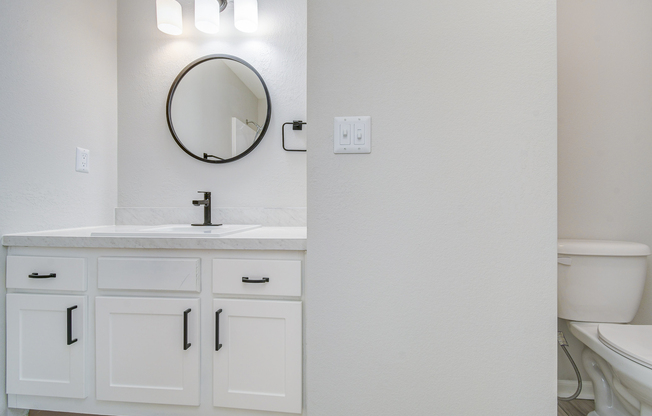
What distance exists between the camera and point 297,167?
167cm

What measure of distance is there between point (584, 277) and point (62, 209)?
2.33 m

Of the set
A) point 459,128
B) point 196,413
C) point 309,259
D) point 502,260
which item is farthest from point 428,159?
point 196,413

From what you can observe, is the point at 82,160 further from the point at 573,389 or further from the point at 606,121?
the point at 573,389

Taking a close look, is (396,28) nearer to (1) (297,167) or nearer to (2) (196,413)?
(1) (297,167)

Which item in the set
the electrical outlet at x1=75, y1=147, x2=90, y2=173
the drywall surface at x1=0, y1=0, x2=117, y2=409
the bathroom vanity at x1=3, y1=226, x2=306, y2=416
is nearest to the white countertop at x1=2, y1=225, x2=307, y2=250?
the bathroom vanity at x1=3, y1=226, x2=306, y2=416

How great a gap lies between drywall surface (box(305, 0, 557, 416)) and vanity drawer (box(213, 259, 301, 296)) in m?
0.14

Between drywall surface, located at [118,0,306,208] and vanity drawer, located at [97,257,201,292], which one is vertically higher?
drywall surface, located at [118,0,306,208]

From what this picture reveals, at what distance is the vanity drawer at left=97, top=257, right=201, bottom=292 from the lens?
113 cm

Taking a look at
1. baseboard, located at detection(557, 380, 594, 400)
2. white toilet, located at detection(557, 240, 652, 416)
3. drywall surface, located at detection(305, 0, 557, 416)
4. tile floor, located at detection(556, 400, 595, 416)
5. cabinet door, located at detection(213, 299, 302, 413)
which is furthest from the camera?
baseboard, located at detection(557, 380, 594, 400)

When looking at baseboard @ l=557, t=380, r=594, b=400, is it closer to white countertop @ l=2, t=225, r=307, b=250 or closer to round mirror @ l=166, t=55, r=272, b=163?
white countertop @ l=2, t=225, r=307, b=250

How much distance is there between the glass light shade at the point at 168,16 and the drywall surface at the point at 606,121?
1.90m

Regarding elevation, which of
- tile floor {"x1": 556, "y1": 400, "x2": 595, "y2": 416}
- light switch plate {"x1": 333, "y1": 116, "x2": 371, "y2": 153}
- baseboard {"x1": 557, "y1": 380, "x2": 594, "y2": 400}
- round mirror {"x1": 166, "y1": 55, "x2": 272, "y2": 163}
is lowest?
tile floor {"x1": 556, "y1": 400, "x2": 595, "y2": 416}

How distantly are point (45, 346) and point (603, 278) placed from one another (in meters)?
2.21

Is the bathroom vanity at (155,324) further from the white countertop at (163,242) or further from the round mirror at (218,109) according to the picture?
the round mirror at (218,109)
